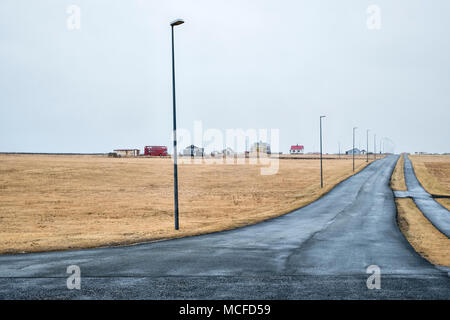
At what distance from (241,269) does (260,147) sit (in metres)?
145

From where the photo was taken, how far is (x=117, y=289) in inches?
329

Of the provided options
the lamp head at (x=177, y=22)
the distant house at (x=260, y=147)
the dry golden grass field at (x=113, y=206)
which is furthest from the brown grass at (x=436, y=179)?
the distant house at (x=260, y=147)

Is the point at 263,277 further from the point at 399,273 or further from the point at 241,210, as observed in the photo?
the point at 241,210

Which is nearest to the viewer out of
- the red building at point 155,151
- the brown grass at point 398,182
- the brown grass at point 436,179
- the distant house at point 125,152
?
the brown grass at point 436,179

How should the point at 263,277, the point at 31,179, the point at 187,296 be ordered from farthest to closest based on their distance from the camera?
the point at 31,179 → the point at 263,277 → the point at 187,296

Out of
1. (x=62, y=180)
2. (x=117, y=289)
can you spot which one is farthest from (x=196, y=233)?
(x=62, y=180)

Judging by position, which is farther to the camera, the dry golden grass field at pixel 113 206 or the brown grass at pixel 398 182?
the brown grass at pixel 398 182

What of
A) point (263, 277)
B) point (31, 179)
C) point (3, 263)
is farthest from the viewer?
point (31, 179)

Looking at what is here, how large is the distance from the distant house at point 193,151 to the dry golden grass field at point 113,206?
73652mm

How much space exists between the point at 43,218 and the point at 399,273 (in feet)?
71.8

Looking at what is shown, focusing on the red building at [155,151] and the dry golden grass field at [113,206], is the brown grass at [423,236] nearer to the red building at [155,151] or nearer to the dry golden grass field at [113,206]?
the dry golden grass field at [113,206]

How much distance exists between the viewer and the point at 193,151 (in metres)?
136

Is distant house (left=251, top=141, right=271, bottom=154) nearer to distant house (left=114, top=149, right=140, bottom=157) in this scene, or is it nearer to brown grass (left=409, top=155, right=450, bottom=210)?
distant house (left=114, top=149, right=140, bottom=157)

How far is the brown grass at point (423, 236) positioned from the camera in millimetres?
12578
